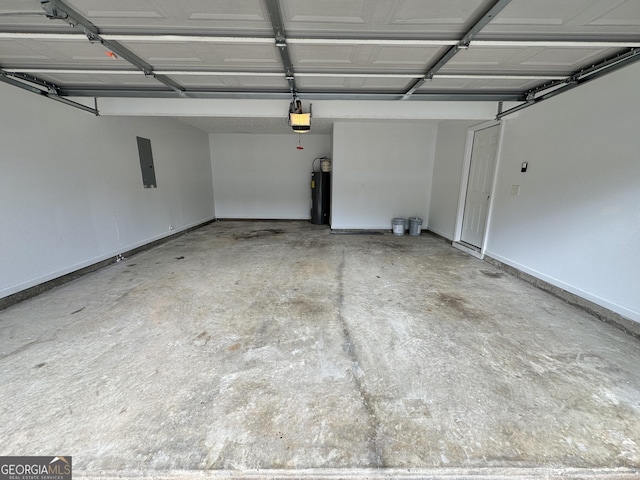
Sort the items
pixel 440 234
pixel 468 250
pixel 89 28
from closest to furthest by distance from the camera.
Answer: pixel 89 28 → pixel 468 250 → pixel 440 234

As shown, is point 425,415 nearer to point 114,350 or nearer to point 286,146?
point 114,350

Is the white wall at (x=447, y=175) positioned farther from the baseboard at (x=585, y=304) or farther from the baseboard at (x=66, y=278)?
the baseboard at (x=66, y=278)

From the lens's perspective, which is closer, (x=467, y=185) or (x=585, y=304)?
(x=585, y=304)

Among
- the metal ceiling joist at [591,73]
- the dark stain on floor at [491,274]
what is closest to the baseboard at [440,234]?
the dark stain on floor at [491,274]

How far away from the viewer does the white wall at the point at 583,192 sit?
239cm

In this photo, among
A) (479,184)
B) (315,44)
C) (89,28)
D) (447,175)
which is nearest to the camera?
(89,28)

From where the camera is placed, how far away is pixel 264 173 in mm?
7848

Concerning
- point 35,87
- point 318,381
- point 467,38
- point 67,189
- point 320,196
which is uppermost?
point 467,38

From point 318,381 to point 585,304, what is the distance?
305 centimetres

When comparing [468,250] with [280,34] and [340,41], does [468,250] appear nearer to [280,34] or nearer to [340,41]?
[340,41]


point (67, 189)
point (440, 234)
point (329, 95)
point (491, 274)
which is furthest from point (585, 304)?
point (67, 189)

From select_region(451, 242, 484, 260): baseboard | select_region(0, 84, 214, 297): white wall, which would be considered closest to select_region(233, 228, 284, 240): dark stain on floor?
select_region(0, 84, 214, 297): white wall

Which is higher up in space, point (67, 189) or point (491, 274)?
point (67, 189)

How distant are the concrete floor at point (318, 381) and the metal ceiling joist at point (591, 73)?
239cm
